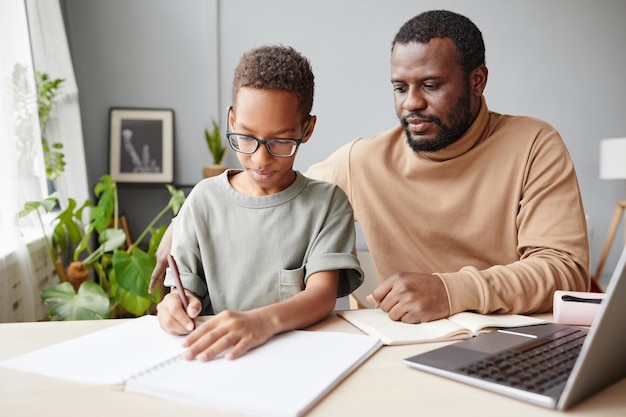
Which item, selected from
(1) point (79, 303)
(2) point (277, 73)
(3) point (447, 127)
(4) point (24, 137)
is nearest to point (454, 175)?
(3) point (447, 127)

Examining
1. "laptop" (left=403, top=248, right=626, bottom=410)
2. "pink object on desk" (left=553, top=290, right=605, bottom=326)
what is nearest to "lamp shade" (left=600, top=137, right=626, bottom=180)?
"pink object on desk" (left=553, top=290, right=605, bottom=326)

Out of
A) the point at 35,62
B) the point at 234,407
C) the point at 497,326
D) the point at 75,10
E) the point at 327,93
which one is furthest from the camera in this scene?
the point at 327,93

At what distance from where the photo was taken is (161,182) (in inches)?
147

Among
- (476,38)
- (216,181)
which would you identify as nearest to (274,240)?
(216,181)

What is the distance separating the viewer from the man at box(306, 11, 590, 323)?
51.1 inches

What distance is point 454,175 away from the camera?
1442 millimetres

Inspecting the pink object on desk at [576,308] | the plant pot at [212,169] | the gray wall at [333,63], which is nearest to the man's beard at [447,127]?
the pink object on desk at [576,308]

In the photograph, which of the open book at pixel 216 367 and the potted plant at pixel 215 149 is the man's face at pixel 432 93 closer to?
the open book at pixel 216 367

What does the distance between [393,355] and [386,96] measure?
3.45 meters

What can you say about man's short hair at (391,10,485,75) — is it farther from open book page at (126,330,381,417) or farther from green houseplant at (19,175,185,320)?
green houseplant at (19,175,185,320)

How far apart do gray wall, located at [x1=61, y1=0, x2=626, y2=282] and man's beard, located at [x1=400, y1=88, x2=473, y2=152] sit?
2533mm

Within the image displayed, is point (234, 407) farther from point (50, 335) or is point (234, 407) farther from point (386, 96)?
point (386, 96)

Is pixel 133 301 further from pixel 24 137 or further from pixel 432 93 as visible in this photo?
pixel 432 93

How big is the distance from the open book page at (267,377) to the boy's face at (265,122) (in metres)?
0.28
